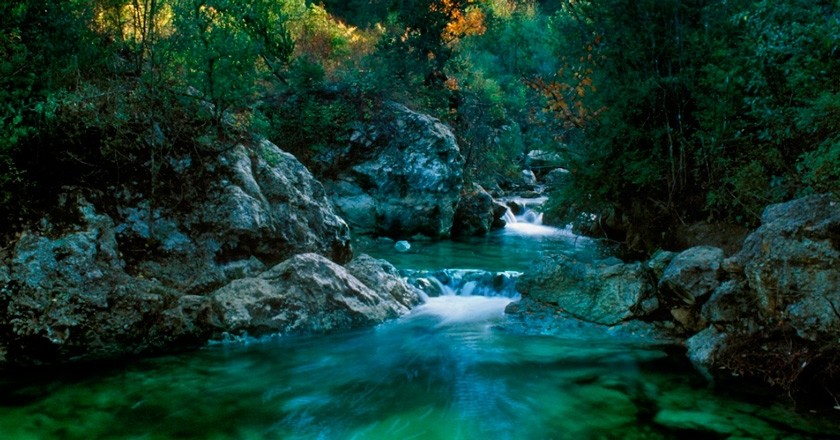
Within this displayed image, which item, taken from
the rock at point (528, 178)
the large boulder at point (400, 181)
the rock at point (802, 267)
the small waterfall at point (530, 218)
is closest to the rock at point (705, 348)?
the rock at point (802, 267)

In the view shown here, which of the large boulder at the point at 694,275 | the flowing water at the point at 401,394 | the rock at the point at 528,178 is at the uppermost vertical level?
the rock at the point at 528,178

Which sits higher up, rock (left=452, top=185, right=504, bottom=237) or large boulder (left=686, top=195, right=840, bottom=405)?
rock (left=452, top=185, right=504, bottom=237)

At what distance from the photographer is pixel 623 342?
702 centimetres

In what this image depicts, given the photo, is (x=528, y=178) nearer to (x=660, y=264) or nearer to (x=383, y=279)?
(x=383, y=279)

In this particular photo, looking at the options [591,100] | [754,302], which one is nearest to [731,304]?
[754,302]

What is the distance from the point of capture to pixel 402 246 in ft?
44.5

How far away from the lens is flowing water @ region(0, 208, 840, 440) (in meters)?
4.69

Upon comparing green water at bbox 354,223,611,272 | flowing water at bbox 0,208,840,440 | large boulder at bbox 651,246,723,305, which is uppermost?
green water at bbox 354,223,611,272

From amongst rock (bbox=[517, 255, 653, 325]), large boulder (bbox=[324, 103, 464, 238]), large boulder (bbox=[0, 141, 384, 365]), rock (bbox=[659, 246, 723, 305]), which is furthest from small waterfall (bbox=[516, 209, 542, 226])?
rock (bbox=[659, 246, 723, 305])

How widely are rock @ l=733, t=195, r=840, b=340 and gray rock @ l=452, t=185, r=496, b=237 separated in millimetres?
10675

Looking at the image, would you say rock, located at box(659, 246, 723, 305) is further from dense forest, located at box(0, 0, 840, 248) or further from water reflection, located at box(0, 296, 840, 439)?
dense forest, located at box(0, 0, 840, 248)

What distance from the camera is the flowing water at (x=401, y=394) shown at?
4.69 m

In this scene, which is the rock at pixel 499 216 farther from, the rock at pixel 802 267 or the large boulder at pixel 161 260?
the rock at pixel 802 267

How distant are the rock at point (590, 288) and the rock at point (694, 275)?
546 mm
